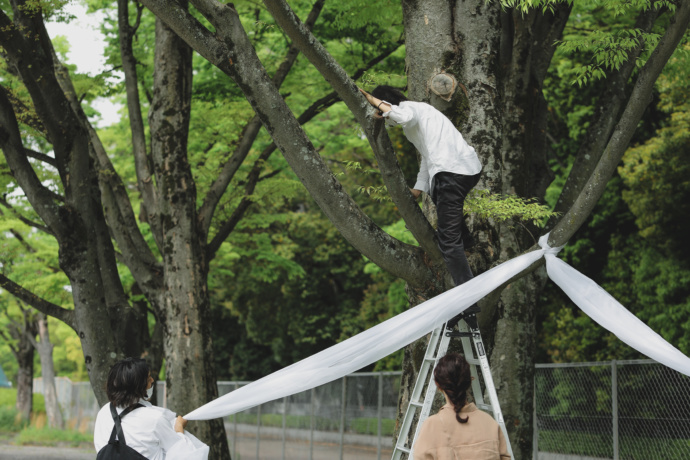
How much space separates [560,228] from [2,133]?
7.45 meters

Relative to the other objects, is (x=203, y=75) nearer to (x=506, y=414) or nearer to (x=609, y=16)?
(x=609, y=16)

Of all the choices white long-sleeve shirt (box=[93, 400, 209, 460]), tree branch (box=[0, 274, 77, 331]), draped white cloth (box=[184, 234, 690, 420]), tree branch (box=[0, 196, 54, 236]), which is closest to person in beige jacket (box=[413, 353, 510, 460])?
draped white cloth (box=[184, 234, 690, 420])

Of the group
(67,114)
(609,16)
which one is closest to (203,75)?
(67,114)

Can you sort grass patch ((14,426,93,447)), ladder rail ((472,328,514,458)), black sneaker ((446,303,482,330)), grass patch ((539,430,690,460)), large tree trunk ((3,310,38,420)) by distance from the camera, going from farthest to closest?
large tree trunk ((3,310,38,420))
grass patch ((14,426,93,447))
grass patch ((539,430,690,460))
black sneaker ((446,303,482,330))
ladder rail ((472,328,514,458))

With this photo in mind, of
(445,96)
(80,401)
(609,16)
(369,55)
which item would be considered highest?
(609,16)

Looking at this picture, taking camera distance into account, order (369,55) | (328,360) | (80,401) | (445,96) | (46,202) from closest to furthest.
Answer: (328,360) → (445,96) → (46,202) → (369,55) → (80,401)

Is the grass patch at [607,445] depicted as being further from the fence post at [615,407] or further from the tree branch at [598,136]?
the tree branch at [598,136]

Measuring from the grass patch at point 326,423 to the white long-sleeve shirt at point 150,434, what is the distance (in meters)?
6.97

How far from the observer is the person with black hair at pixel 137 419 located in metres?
4.14

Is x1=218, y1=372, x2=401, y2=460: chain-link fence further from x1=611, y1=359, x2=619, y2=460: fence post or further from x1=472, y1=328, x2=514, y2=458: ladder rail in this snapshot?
x1=472, y1=328, x2=514, y2=458: ladder rail

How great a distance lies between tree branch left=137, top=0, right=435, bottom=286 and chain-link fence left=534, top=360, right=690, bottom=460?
3595mm

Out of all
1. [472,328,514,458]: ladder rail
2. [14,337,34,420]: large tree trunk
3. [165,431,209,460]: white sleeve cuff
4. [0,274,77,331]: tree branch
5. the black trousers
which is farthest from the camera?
[14,337,34,420]: large tree trunk

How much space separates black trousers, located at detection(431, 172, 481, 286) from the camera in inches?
208

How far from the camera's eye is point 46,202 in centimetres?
973
